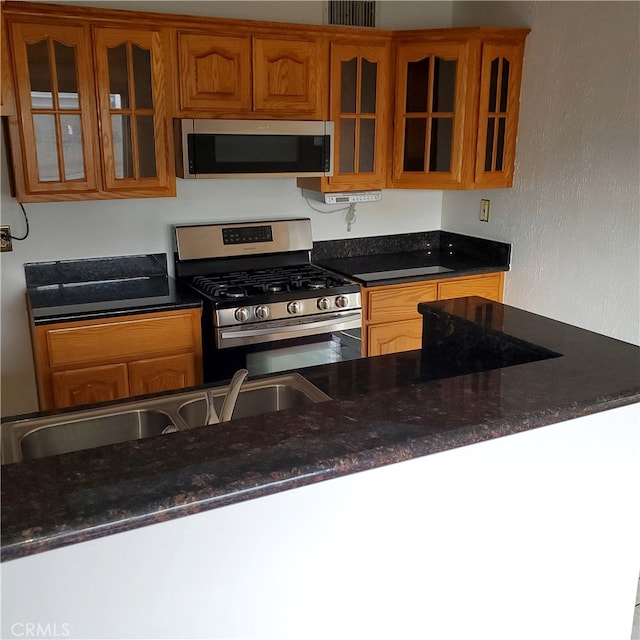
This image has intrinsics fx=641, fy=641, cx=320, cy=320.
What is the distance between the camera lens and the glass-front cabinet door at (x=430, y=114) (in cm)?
319

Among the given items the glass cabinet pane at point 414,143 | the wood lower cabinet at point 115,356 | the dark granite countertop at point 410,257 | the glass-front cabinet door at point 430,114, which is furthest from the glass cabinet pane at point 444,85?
the wood lower cabinet at point 115,356

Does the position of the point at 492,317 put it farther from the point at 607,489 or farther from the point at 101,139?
the point at 101,139

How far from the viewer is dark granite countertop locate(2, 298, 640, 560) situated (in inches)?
33.3

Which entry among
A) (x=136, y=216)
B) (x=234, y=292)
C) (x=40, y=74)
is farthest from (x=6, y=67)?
(x=234, y=292)

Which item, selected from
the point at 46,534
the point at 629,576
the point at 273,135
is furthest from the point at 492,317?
the point at 273,135

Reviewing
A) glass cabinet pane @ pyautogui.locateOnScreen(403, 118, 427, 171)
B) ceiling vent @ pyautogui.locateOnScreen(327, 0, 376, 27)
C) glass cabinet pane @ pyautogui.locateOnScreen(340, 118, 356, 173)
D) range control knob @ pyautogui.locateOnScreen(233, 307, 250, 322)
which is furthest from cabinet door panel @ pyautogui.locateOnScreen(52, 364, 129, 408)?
ceiling vent @ pyautogui.locateOnScreen(327, 0, 376, 27)

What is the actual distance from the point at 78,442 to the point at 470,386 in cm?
90

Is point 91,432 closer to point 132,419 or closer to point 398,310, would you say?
point 132,419

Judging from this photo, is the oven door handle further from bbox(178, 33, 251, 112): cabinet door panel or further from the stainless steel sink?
the stainless steel sink

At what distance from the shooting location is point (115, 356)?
108 inches

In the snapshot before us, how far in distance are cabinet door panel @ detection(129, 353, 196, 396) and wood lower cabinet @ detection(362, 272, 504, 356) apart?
91cm

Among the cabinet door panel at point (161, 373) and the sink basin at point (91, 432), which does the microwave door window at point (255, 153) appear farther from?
the sink basin at point (91, 432)

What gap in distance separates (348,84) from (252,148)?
0.62m

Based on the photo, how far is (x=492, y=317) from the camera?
1802mm
